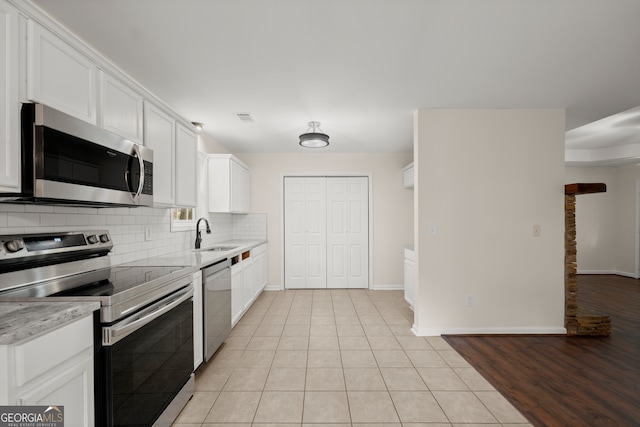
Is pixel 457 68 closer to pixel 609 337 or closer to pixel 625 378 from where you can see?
pixel 625 378

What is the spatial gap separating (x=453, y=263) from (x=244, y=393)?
2434 mm

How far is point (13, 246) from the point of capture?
1.46 m

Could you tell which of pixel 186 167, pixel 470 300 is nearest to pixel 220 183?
pixel 186 167

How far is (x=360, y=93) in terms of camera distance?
2838mm

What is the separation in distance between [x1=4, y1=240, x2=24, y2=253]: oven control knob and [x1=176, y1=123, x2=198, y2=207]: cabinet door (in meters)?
1.24

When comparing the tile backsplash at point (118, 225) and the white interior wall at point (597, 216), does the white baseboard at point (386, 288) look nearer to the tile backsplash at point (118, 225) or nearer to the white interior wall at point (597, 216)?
the tile backsplash at point (118, 225)

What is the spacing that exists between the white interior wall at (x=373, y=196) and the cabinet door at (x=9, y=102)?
13.6ft

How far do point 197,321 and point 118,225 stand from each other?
975 mm

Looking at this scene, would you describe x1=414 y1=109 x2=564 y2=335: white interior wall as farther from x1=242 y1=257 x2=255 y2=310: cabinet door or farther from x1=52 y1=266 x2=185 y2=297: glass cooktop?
x1=52 y1=266 x2=185 y2=297: glass cooktop

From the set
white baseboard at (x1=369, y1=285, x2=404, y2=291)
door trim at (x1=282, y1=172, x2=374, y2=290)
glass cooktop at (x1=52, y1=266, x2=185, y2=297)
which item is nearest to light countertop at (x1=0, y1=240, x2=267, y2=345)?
glass cooktop at (x1=52, y1=266, x2=185, y2=297)

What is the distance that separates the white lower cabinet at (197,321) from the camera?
229 centimetres

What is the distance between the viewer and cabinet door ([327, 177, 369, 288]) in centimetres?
545

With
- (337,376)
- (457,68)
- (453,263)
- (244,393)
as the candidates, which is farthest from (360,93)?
(244,393)

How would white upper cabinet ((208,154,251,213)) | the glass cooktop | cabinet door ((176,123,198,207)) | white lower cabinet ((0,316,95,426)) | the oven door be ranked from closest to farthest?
1. white lower cabinet ((0,316,95,426))
2. the oven door
3. the glass cooktop
4. cabinet door ((176,123,198,207))
5. white upper cabinet ((208,154,251,213))
